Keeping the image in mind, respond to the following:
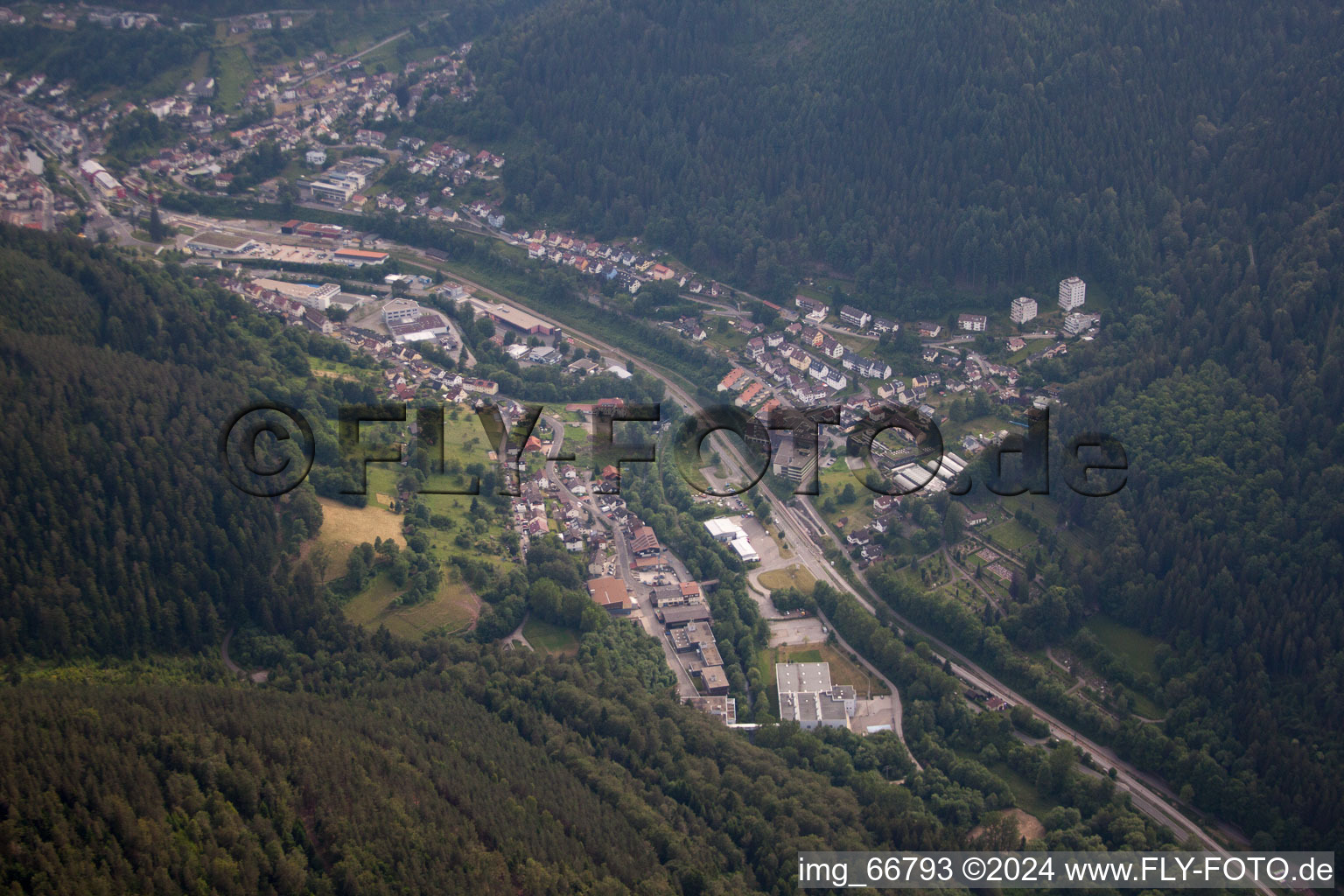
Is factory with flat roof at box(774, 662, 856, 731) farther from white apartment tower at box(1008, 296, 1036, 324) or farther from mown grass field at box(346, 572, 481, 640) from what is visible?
white apartment tower at box(1008, 296, 1036, 324)

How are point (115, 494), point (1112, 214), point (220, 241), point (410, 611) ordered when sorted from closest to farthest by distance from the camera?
point (115, 494), point (410, 611), point (1112, 214), point (220, 241)

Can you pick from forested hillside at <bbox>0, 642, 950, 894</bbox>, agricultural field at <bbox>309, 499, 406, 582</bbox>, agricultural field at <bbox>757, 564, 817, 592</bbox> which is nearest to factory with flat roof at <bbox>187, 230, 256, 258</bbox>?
agricultural field at <bbox>309, 499, 406, 582</bbox>

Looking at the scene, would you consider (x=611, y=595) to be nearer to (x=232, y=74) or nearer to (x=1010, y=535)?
(x=1010, y=535)

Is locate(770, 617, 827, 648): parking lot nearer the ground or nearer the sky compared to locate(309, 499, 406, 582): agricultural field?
nearer the ground

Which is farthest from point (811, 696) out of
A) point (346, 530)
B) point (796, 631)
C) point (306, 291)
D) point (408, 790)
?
point (306, 291)

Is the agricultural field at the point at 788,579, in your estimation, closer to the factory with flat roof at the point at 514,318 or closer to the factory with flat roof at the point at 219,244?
the factory with flat roof at the point at 514,318

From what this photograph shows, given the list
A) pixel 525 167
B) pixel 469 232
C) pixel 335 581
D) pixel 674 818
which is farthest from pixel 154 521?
pixel 525 167

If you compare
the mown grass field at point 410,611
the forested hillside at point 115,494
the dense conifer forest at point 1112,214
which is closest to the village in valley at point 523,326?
the mown grass field at point 410,611

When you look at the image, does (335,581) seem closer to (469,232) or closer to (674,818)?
(674,818)
